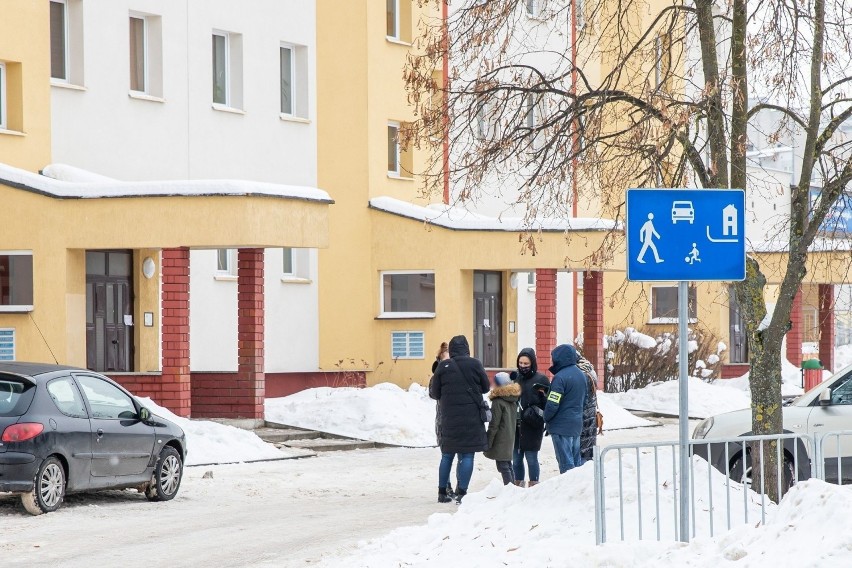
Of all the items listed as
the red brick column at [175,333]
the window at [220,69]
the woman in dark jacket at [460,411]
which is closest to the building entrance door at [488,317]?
the window at [220,69]

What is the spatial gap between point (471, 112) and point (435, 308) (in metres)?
19.3

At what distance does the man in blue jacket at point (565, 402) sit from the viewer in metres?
15.1

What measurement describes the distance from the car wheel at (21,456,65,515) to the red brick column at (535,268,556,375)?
18.5 m

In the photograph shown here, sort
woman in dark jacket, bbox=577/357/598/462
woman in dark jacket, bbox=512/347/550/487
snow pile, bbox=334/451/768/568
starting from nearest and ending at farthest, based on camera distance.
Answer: snow pile, bbox=334/451/768/568, woman in dark jacket, bbox=512/347/550/487, woman in dark jacket, bbox=577/357/598/462

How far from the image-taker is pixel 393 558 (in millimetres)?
11445

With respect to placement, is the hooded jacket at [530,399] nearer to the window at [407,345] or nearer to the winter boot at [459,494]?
A: the winter boot at [459,494]

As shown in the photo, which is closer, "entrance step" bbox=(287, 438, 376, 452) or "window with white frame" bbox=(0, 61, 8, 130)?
"entrance step" bbox=(287, 438, 376, 452)

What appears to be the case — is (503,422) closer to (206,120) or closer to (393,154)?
(206,120)

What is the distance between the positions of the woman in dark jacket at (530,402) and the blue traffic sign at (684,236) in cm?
626

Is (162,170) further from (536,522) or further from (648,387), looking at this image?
(536,522)

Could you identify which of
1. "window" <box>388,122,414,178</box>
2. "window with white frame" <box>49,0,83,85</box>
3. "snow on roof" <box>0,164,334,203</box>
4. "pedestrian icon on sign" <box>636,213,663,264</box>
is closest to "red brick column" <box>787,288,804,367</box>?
"window" <box>388,122,414,178</box>

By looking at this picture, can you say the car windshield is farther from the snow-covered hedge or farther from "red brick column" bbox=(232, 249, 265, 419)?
the snow-covered hedge

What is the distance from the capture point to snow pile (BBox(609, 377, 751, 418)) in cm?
3341

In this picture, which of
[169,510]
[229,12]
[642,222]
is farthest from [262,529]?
[229,12]
